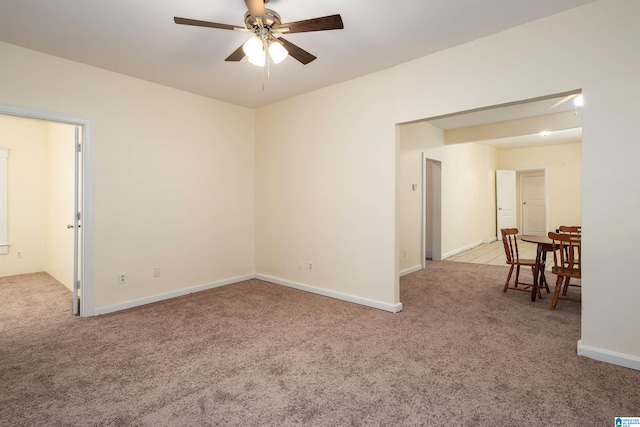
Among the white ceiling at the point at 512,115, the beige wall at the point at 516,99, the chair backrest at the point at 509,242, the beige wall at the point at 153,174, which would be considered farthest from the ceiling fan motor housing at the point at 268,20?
the chair backrest at the point at 509,242

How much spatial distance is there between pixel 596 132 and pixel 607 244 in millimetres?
837

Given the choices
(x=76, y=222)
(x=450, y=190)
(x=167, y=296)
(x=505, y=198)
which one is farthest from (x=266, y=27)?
(x=505, y=198)

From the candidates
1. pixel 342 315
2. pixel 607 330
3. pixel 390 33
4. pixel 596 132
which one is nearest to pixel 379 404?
pixel 342 315

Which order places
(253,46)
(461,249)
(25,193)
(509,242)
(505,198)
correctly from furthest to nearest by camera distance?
(505,198) < (461,249) < (25,193) < (509,242) < (253,46)

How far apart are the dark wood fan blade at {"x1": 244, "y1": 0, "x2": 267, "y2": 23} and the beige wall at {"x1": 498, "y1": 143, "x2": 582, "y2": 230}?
969 cm

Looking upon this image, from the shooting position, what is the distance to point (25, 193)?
5.30 metres

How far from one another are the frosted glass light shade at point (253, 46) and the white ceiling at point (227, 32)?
0.34 m

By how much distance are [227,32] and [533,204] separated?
415 inches

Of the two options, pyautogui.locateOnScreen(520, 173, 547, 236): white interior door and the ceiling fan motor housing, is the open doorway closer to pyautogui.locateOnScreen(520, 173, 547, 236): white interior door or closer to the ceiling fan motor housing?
the ceiling fan motor housing

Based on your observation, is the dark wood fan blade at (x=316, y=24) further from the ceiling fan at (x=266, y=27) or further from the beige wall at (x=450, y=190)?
the beige wall at (x=450, y=190)

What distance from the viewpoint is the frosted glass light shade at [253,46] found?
7.35 feet

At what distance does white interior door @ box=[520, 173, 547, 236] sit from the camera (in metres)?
9.87

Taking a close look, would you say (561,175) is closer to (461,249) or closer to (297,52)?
(461,249)

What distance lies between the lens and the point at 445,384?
2.13 metres
